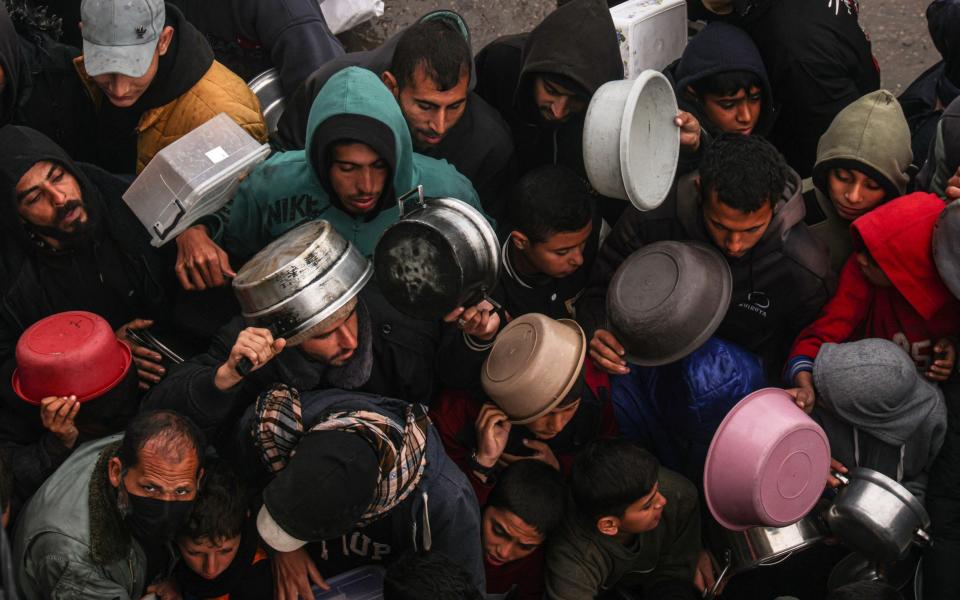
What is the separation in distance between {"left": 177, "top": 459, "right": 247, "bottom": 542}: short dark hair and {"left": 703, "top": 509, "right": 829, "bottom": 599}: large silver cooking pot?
178 cm

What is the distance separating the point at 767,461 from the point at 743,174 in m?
0.98

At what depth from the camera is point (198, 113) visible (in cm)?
388

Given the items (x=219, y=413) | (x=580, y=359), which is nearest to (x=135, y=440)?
(x=219, y=413)

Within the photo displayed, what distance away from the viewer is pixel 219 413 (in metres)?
3.33

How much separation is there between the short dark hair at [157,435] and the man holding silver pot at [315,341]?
19 centimetres

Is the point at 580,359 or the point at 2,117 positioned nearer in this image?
the point at 580,359

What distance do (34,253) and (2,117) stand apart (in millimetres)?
578

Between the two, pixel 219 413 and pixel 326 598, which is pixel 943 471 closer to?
pixel 326 598

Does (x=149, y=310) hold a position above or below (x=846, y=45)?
below

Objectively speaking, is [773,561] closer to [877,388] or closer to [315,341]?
[877,388]

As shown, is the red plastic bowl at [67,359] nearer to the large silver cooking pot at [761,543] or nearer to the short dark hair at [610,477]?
the short dark hair at [610,477]

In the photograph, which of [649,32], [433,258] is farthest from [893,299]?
[433,258]

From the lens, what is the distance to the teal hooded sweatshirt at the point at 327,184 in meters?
3.45

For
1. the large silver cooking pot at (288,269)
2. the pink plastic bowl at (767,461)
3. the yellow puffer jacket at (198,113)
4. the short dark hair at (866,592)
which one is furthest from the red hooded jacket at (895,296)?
the yellow puffer jacket at (198,113)
